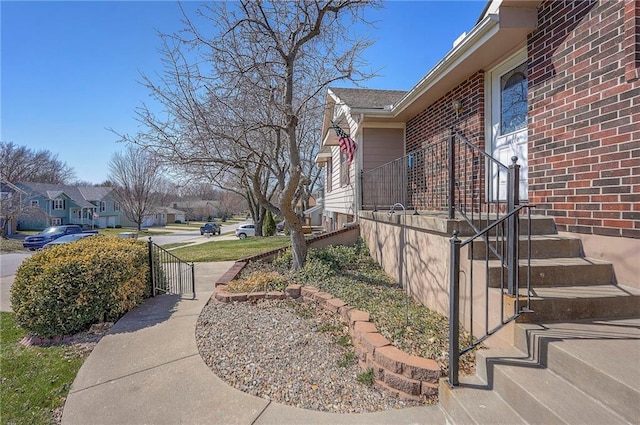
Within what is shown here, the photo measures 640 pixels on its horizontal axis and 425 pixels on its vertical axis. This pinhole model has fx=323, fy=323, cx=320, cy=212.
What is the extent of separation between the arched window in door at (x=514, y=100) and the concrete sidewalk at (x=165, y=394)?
13.9ft

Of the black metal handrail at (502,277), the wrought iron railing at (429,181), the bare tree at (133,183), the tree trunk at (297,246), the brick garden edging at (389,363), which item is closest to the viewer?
the black metal handrail at (502,277)

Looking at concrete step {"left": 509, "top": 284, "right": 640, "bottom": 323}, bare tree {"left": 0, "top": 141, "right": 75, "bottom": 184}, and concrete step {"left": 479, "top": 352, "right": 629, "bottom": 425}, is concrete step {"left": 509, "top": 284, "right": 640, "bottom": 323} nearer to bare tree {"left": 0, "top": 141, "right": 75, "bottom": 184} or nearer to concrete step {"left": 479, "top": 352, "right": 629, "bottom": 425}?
concrete step {"left": 479, "top": 352, "right": 629, "bottom": 425}

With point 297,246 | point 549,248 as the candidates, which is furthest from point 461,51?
point 297,246

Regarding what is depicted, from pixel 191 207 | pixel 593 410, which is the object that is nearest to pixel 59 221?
pixel 191 207

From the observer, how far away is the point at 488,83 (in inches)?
214

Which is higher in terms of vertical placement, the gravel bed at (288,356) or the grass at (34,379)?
the gravel bed at (288,356)

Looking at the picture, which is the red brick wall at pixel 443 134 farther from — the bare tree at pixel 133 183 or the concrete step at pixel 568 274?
the bare tree at pixel 133 183

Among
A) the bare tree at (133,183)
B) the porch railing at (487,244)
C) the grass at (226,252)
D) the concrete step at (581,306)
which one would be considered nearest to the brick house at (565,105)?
Answer: the concrete step at (581,306)

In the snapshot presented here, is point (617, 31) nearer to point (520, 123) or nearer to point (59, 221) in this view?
point (520, 123)

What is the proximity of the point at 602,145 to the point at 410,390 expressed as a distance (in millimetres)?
3041

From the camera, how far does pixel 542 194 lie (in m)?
4.05

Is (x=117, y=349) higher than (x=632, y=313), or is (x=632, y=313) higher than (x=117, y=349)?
(x=632, y=313)

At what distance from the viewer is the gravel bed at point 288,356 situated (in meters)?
2.78

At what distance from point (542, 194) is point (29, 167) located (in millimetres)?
57852
